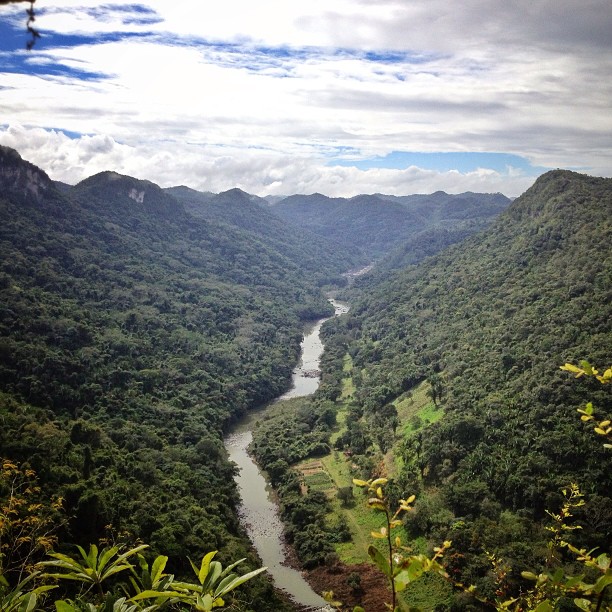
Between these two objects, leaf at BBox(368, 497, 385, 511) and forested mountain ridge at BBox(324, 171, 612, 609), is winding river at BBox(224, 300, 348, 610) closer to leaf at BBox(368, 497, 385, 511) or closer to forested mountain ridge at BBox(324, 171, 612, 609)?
forested mountain ridge at BBox(324, 171, 612, 609)

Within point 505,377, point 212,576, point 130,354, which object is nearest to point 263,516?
point 505,377

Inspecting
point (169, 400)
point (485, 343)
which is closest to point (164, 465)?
point (169, 400)

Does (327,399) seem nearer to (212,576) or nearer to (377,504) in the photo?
(212,576)

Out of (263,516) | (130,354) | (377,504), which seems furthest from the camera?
(130,354)

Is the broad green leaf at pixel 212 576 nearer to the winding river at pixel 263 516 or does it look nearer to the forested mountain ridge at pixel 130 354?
the forested mountain ridge at pixel 130 354

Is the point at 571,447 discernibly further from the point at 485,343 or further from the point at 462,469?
the point at 485,343
